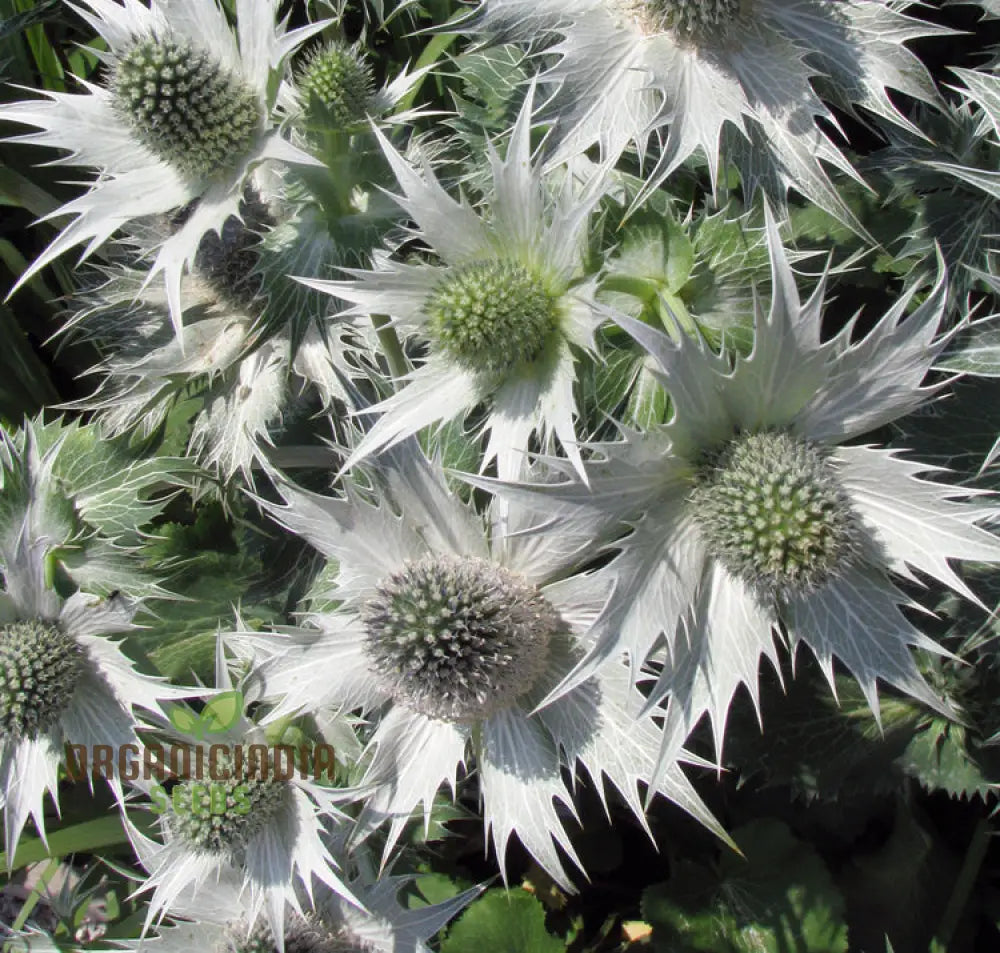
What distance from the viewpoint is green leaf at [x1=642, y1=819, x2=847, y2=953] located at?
5.65 feet

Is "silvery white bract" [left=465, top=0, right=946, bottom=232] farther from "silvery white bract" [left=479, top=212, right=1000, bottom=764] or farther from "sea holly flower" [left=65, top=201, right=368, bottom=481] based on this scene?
"sea holly flower" [left=65, top=201, right=368, bottom=481]

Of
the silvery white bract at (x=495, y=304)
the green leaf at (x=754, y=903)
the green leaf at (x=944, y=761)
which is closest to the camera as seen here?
the silvery white bract at (x=495, y=304)

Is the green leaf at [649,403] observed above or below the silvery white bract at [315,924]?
above

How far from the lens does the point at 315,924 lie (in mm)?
1598

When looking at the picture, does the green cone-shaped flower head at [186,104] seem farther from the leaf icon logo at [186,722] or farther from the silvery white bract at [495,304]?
the leaf icon logo at [186,722]

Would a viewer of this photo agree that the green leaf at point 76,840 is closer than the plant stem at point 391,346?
No

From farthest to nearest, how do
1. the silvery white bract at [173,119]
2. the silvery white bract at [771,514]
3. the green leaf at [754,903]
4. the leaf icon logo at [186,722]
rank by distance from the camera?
1. the green leaf at [754,903]
2. the leaf icon logo at [186,722]
3. the silvery white bract at [173,119]
4. the silvery white bract at [771,514]

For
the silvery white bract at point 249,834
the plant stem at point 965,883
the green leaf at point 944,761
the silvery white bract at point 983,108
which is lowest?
the plant stem at point 965,883

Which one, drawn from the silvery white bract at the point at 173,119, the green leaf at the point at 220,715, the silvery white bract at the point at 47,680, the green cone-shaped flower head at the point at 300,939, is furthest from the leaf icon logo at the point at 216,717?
the silvery white bract at the point at 173,119

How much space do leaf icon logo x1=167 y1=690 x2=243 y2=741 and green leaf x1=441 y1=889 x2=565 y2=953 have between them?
681mm

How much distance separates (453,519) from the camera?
137 cm

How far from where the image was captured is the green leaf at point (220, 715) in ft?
4.77

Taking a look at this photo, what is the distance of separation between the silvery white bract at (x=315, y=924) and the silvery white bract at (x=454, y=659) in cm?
24

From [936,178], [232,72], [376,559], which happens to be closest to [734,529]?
[376,559]
